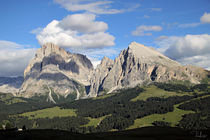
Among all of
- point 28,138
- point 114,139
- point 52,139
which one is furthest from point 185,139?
point 28,138

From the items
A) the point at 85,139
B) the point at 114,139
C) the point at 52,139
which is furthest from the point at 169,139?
the point at 52,139

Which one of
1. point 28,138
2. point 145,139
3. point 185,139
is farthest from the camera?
point 145,139

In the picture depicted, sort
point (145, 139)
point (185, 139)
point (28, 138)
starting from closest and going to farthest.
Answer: point (28, 138), point (185, 139), point (145, 139)

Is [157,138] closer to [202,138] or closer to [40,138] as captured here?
[202,138]

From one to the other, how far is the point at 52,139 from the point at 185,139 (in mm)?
66831

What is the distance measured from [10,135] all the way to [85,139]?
37939 millimetres

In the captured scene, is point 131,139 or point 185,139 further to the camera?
point 131,139

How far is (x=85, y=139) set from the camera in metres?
127

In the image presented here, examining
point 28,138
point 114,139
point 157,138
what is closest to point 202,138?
point 157,138

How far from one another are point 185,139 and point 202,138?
11.5 metres

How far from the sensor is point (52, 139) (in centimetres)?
12275

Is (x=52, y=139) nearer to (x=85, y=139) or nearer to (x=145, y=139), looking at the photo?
(x=85, y=139)

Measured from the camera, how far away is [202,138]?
135125mm

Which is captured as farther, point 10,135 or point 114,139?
point 114,139
